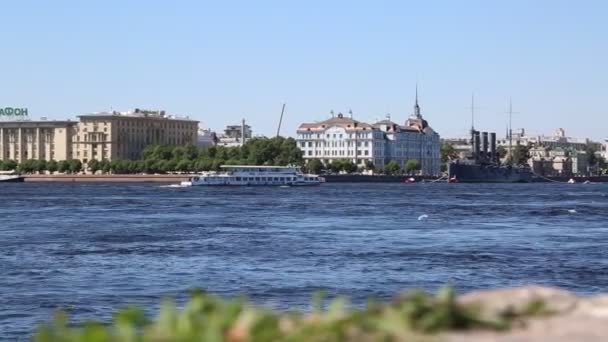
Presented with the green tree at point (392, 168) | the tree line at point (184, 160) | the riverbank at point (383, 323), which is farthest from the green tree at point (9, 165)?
the riverbank at point (383, 323)

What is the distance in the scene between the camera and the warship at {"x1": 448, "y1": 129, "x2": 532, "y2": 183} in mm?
184125

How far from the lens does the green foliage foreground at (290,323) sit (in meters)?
4.76

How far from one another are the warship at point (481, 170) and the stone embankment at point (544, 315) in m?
177

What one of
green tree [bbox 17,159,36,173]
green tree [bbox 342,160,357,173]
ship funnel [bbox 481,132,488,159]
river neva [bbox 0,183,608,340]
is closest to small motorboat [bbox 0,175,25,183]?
green tree [bbox 17,159,36,173]

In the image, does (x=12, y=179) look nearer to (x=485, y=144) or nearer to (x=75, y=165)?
(x=75, y=165)

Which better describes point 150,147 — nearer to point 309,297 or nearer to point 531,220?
point 531,220

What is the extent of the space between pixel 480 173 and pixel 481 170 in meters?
0.46

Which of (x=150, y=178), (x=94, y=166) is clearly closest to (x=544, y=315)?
(x=150, y=178)

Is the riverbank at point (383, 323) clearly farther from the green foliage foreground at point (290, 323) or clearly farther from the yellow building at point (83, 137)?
the yellow building at point (83, 137)

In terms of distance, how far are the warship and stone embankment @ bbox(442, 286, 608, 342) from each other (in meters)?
177

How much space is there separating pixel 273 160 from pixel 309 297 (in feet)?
520

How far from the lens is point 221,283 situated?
2377 cm

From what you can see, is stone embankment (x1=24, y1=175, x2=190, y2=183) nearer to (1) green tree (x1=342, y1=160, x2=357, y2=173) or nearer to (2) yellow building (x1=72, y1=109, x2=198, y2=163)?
(2) yellow building (x1=72, y1=109, x2=198, y2=163)

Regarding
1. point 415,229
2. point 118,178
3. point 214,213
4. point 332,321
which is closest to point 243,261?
point 415,229
